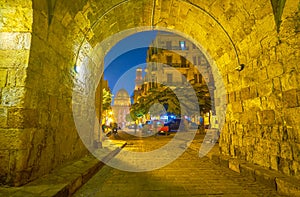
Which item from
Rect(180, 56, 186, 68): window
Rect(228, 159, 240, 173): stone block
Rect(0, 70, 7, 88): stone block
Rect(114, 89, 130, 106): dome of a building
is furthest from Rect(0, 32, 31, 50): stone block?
Rect(114, 89, 130, 106): dome of a building

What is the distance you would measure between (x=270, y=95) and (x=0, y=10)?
538 centimetres

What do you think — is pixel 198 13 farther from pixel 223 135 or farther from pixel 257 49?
pixel 223 135

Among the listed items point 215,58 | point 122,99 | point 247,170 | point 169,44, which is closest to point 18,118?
point 247,170

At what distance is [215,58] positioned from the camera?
6.36 metres

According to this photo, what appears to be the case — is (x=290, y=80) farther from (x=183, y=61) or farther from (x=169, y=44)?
(x=169, y=44)

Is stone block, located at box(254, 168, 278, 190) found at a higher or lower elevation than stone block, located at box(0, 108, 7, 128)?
lower

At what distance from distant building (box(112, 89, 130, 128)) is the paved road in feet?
254

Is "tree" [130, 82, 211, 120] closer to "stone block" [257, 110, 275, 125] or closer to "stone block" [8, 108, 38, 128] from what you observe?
"stone block" [257, 110, 275, 125]

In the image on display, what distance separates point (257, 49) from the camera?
14.1ft

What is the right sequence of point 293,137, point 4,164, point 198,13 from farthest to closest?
point 198,13
point 293,137
point 4,164

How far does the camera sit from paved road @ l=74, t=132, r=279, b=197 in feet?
11.1

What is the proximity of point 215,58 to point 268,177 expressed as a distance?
13.2 feet

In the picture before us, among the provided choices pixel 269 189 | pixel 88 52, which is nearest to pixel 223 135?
pixel 269 189

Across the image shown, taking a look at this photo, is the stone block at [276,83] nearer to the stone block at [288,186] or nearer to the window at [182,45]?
the stone block at [288,186]
